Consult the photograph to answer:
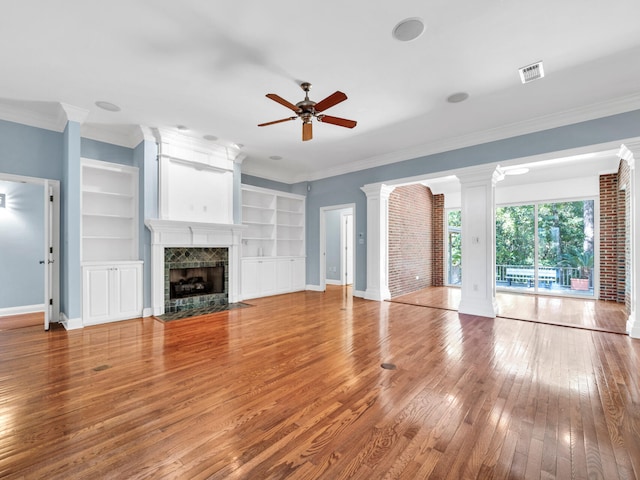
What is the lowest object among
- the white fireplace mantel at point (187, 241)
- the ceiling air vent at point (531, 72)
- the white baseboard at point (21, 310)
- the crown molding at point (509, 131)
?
the white baseboard at point (21, 310)

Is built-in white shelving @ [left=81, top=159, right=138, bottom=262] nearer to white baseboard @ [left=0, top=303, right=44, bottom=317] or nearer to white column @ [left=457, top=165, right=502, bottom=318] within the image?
white baseboard @ [left=0, top=303, right=44, bottom=317]

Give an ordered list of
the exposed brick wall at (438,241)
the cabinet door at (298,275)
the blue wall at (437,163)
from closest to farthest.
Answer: the blue wall at (437,163)
the cabinet door at (298,275)
the exposed brick wall at (438,241)

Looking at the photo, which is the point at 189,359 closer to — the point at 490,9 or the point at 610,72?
the point at 490,9

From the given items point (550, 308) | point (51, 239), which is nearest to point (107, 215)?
point (51, 239)

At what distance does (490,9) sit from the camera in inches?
93.7

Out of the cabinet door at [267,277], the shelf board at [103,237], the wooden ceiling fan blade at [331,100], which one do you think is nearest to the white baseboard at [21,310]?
the shelf board at [103,237]

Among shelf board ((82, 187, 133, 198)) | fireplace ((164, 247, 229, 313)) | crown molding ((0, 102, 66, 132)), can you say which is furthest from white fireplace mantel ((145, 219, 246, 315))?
crown molding ((0, 102, 66, 132))

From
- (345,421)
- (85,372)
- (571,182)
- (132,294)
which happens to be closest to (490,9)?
(345,421)

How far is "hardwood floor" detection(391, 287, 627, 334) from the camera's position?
448 cm

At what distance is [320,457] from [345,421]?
0.38 meters

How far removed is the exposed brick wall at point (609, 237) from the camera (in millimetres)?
6102

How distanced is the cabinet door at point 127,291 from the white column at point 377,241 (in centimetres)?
431

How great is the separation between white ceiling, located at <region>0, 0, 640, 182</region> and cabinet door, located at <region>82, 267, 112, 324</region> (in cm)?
224

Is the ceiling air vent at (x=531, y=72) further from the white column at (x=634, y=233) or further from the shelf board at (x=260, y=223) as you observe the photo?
the shelf board at (x=260, y=223)
